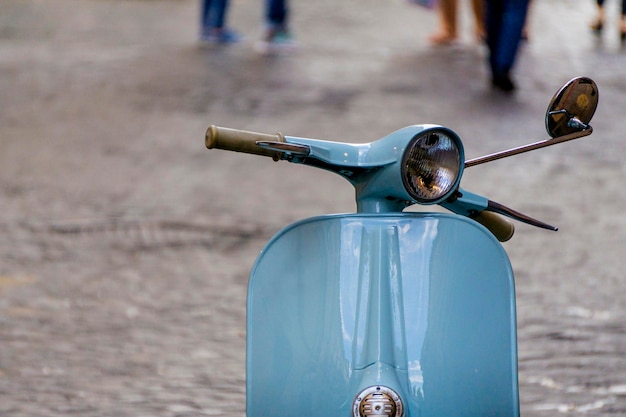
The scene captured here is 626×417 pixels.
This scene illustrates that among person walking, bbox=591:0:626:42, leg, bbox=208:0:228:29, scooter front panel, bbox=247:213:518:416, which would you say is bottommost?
leg, bbox=208:0:228:29

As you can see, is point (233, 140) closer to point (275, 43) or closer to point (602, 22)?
point (275, 43)

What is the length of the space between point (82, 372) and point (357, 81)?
15.4 feet

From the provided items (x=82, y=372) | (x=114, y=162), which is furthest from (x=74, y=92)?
(x=82, y=372)

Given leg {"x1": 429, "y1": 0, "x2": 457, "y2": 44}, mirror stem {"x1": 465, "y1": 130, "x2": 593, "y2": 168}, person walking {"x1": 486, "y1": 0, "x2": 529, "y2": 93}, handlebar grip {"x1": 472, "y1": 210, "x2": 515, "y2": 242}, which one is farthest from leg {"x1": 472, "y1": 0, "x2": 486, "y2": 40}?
mirror stem {"x1": 465, "y1": 130, "x2": 593, "y2": 168}

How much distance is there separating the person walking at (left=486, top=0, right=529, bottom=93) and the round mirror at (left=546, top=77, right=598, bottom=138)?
197 inches

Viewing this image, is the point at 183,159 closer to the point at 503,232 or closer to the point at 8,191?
the point at 8,191

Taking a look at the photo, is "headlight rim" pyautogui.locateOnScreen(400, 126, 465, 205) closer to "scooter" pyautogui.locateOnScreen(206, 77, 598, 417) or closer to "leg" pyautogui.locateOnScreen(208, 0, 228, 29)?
"scooter" pyautogui.locateOnScreen(206, 77, 598, 417)

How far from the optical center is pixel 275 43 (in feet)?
28.7

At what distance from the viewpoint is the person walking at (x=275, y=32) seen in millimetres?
8695

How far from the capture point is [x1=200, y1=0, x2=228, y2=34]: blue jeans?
29.1ft

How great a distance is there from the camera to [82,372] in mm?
3570

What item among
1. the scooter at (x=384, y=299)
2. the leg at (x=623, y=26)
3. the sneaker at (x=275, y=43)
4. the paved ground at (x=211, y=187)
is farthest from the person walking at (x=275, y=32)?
the scooter at (x=384, y=299)

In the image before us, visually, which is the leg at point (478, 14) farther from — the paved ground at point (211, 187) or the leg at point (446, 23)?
the paved ground at point (211, 187)

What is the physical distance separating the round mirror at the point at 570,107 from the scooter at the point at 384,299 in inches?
5.2
